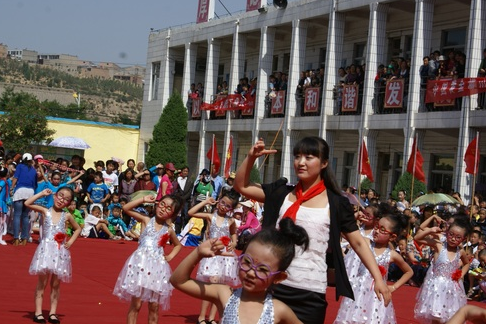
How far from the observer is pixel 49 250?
11242 mm

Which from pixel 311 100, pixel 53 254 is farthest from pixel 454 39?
pixel 53 254

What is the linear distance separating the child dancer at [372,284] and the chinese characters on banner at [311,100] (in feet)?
74.7

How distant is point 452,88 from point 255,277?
21.1 m

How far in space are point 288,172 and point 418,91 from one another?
27.0ft

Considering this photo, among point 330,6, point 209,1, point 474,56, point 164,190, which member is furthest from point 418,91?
point 209,1

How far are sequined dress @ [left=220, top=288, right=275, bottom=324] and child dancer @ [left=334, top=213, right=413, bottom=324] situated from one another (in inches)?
168

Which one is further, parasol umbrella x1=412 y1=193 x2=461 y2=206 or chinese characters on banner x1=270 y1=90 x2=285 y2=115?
chinese characters on banner x1=270 y1=90 x2=285 y2=115

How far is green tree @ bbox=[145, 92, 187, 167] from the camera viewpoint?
133 feet

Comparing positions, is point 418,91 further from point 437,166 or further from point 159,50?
point 159,50

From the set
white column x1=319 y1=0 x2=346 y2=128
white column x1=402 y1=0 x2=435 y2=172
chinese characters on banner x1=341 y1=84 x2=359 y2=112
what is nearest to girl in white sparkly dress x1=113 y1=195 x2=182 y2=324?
white column x1=402 y1=0 x2=435 y2=172

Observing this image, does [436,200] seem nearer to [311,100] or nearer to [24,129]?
[311,100]

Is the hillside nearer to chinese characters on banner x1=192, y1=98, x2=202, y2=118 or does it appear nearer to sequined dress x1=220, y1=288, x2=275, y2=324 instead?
chinese characters on banner x1=192, y1=98, x2=202, y2=118

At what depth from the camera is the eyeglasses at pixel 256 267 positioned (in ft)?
16.0

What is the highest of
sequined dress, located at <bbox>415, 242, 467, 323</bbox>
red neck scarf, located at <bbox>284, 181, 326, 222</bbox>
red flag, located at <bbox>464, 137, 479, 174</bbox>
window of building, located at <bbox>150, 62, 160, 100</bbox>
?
window of building, located at <bbox>150, 62, 160, 100</bbox>
